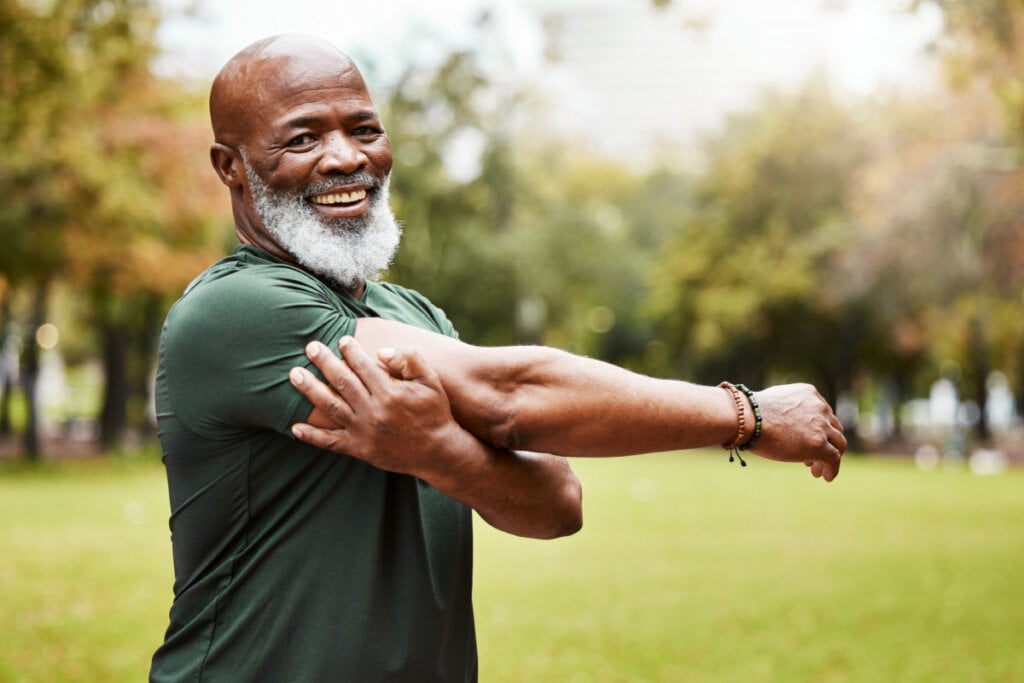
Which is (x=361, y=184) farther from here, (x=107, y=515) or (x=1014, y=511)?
(x=1014, y=511)

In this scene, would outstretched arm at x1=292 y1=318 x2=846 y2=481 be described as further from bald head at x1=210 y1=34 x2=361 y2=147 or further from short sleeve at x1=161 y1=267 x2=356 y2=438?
bald head at x1=210 y1=34 x2=361 y2=147

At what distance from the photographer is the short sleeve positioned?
2086 mm

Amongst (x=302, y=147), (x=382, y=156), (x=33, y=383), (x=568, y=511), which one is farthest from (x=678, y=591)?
(x=33, y=383)

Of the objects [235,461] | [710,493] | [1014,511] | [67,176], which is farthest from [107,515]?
[235,461]

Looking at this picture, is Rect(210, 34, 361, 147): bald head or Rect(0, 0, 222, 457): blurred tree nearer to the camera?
Rect(210, 34, 361, 147): bald head

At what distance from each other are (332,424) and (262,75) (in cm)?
75

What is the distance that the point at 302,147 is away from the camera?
2.30 meters

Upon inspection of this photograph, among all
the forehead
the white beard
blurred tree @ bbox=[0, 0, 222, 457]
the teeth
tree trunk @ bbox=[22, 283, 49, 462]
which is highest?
blurred tree @ bbox=[0, 0, 222, 457]

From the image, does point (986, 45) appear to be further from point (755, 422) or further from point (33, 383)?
point (33, 383)

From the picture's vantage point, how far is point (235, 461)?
86.5 inches

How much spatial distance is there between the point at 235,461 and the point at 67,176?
22.7 meters

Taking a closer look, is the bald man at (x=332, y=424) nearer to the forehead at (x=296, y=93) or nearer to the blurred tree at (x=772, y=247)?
the forehead at (x=296, y=93)

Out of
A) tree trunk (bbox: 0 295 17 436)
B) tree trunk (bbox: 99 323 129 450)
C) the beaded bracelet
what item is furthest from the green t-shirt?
tree trunk (bbox: 0 295 17 436)

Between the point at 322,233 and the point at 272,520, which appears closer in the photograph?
the point at 272,520
